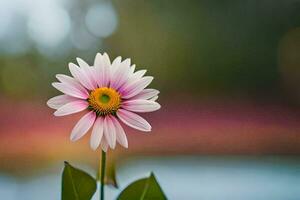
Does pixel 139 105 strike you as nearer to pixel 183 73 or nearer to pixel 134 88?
A: pixel 134 88

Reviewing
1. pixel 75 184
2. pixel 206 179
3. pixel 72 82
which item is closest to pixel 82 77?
pixel 72 82

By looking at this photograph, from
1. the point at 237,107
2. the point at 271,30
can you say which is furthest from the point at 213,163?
the point at 271,30

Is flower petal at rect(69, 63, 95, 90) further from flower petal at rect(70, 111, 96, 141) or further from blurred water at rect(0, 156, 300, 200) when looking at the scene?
blurred water at rect(0, 156, 300, 200)

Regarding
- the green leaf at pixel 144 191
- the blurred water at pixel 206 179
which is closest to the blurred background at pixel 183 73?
the blurred water at pixel 206 179

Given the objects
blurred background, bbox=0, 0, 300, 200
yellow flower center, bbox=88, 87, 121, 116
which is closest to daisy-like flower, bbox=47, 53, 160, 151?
yellow flower center, bbox=88, 87, 121, 116

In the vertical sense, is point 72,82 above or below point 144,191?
above

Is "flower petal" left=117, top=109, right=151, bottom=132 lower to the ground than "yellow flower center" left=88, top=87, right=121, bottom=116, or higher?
lower

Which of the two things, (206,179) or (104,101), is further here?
(206,179)

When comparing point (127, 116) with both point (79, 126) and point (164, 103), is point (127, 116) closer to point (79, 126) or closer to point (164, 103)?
point (79, 126)
